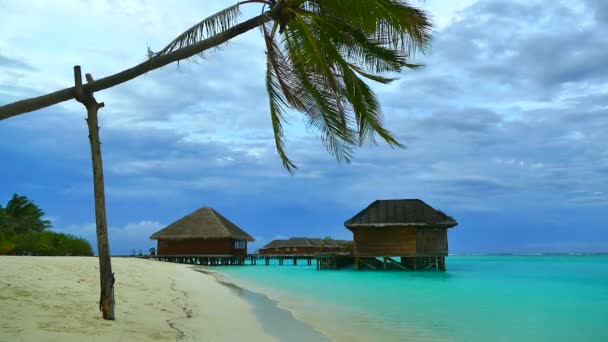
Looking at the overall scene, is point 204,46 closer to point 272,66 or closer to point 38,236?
point 272,66

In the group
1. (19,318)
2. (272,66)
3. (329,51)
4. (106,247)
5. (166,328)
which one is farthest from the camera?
(272,66)

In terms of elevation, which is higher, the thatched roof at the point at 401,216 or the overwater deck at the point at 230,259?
the thatched roof at the point at 401,216

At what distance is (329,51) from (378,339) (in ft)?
13.6

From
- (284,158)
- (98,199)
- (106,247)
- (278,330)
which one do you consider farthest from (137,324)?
(284,158)

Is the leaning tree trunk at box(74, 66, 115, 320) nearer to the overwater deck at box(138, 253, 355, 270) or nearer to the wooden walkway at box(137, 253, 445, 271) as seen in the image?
the wooden walkway at box(137, 253, 445, 271)

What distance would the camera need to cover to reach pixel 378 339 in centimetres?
705

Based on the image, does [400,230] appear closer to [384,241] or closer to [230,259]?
[384,241]

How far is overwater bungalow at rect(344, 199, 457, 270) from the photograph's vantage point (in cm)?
2452

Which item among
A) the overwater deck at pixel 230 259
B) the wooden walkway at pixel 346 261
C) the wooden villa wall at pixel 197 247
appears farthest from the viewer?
the wooden villa wall at pixel 197 247

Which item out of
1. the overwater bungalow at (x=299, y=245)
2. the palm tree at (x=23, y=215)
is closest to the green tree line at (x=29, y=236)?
the palm tree at (x=23, y=215)

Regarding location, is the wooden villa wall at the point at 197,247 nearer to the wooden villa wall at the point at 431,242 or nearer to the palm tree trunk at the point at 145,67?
the wooden villa wall at the point at 431,242

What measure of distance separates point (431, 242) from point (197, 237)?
1583 centimetres

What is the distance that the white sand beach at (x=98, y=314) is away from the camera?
4.46 m

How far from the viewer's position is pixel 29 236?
940 inches
